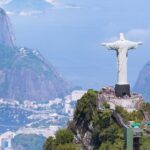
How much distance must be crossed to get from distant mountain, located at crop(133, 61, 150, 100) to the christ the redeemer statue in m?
113

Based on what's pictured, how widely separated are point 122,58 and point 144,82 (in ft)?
441

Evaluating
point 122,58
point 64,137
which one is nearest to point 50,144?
point 64,137

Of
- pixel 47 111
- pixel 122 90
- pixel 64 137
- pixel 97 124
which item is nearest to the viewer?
pixel 97 124

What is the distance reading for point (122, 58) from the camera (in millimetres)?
28547

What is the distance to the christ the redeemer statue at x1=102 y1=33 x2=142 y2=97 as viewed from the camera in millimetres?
28047

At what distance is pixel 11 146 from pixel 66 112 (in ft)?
163

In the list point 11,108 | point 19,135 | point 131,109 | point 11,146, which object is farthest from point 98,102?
point 11,108

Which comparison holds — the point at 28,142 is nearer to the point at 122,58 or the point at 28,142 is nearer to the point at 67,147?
the point at 122,58

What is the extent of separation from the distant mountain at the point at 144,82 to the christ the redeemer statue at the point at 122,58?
113 metres

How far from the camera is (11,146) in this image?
134875mm

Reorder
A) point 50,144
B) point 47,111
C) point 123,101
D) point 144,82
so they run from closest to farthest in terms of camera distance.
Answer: point 50,144 → point 123,101 → point 144,82 → point 47,111

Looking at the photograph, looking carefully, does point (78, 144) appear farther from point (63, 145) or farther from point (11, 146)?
point (11, 146)

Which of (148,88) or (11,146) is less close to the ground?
(148,88)

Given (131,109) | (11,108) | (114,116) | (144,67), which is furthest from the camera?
(11,108)
